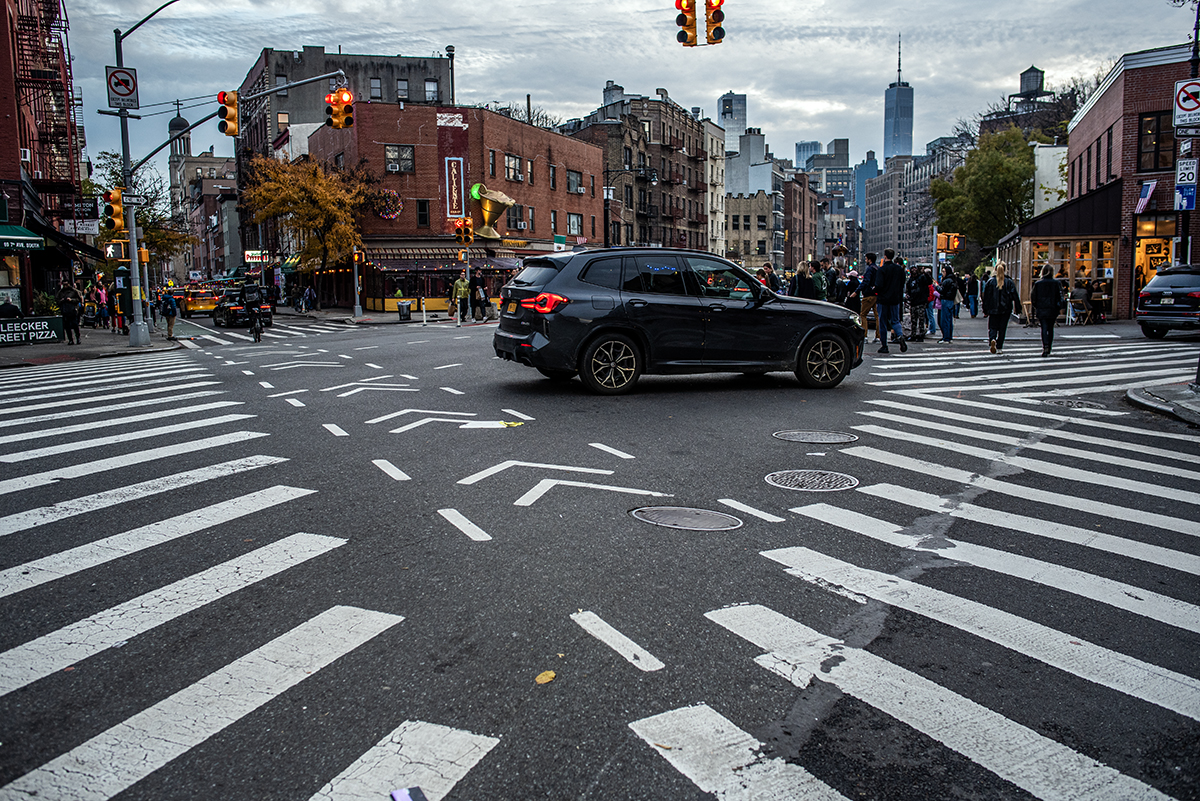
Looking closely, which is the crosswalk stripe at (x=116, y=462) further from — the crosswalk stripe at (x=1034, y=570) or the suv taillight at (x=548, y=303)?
the crosswalk stripe at (x=1034, y=570)

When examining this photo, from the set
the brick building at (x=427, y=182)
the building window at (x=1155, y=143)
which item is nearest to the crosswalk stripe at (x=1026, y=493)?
the building window at (x=1155, y=143)

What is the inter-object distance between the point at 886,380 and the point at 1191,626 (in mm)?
10332

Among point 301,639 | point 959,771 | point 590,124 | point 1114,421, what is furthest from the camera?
point 590,124

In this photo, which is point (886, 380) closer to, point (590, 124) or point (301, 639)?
point (301, 639)

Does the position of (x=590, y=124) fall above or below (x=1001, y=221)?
above

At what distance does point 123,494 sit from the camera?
6.71 meters

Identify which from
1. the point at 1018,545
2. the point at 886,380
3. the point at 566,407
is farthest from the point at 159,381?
the point at 1018,545

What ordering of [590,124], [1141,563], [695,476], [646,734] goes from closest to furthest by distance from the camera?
→ [646,734] → [1141,563] → [695,476] → [590,124]

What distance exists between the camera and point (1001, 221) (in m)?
59.1

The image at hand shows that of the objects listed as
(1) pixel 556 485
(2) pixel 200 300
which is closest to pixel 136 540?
(1) pixel 556 485

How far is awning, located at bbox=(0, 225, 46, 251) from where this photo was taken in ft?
87.5

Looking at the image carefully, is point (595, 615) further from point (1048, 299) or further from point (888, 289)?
point (888, 289)

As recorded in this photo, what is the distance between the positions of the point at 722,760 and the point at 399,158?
52190 mm

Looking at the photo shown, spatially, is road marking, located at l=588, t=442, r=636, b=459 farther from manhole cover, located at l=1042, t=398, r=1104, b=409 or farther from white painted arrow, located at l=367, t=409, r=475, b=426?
manhole cover, located at l=1042, t=398, r=1104, b=409
